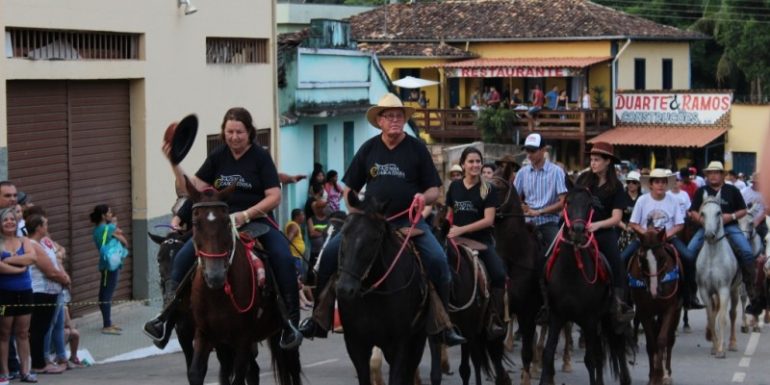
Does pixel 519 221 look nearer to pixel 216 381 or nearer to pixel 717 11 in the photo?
pixel 216 381

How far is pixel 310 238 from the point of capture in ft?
80.0

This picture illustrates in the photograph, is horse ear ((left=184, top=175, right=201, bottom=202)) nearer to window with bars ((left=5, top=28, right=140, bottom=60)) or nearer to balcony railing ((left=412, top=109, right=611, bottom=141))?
window with bars ((left=5, top=28, right=140, bottom=60))

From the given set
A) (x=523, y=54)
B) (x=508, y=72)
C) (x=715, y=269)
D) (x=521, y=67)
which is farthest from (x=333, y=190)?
(x=523, y=54)

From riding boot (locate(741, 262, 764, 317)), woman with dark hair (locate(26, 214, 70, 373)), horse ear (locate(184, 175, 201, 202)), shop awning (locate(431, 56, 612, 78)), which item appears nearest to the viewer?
horse ear (locate(184, 175, 201, 202))

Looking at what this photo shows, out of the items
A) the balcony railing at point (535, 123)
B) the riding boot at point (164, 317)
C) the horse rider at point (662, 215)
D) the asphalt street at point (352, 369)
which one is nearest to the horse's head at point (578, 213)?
the asphalt street at point (352, 369)

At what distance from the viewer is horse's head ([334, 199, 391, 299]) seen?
10.2 meters

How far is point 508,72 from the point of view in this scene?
5681cm

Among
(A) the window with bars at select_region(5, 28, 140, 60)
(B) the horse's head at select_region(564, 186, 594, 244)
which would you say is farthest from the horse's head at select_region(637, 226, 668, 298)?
(A) the window with bars at select_region(5, 28, 140, 60)

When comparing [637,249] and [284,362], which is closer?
[284,362]

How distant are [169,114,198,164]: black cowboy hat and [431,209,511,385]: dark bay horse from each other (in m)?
2.28

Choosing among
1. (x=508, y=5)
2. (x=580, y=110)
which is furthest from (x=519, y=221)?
(x=508, y=5)

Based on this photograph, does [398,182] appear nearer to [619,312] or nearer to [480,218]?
[480,218]

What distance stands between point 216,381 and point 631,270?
4.88 m

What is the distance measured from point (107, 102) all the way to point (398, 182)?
35.3ft
